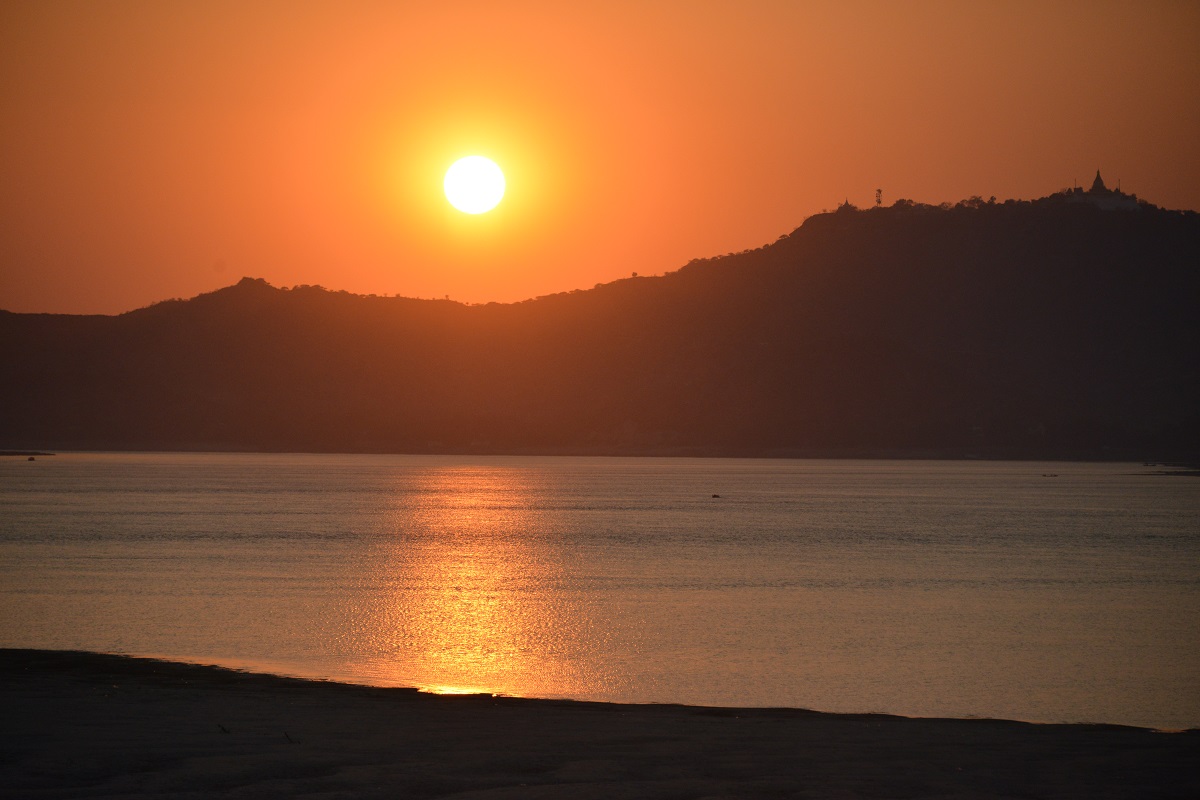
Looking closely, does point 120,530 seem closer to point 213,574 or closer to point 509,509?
point 213,574

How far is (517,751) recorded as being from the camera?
14836mm

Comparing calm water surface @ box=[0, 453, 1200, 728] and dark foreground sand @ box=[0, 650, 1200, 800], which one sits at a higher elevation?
calm water surface @ box=[0, 453, 1200, 728]

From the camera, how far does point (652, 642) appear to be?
30.8 m

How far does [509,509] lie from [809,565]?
5304cm

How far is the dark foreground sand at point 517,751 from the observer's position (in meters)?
12.9

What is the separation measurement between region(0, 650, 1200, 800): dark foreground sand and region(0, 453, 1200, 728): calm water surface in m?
5.44

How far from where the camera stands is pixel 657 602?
39.6 metres

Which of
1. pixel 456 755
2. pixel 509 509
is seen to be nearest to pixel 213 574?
pixel 456 755

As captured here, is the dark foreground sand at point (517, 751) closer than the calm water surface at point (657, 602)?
Yes

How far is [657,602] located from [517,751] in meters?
25.0

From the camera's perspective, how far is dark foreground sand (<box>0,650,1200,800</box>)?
12883 millimetres

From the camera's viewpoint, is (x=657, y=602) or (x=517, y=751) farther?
(x=657, y=602)

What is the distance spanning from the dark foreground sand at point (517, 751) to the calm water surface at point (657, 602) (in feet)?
17.9

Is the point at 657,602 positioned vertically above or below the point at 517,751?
above
